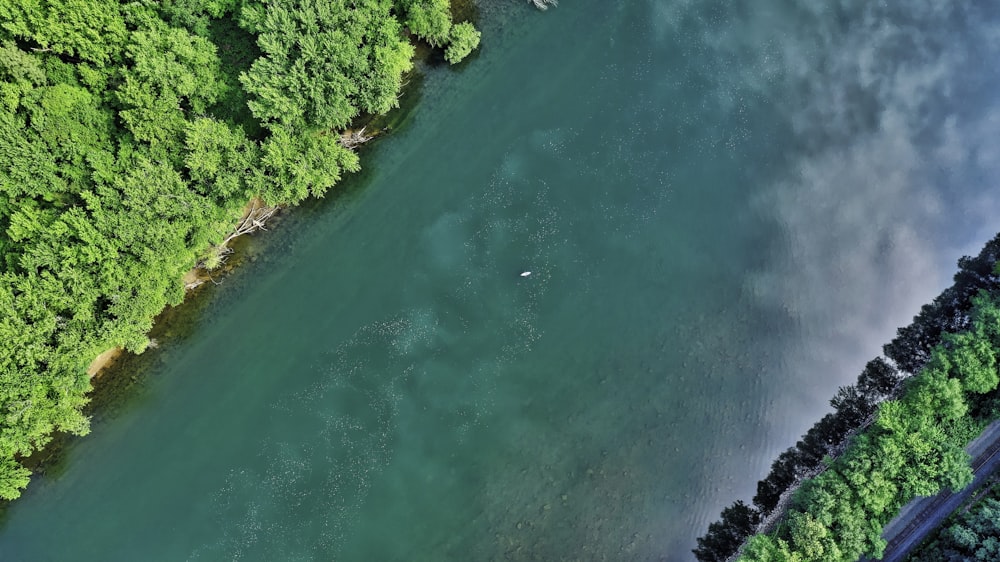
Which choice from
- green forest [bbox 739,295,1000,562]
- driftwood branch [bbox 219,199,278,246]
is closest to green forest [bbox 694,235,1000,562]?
green forest [bbox 739,295,1000,562]

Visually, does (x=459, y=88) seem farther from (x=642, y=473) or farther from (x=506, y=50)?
(x=642, y=473)

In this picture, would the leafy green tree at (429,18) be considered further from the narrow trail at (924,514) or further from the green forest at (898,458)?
the narrow trail at (924,514)

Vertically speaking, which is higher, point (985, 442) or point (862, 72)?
point (862, 72)

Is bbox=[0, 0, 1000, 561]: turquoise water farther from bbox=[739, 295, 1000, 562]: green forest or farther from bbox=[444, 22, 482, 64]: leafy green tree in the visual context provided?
bbox=[739, 295, 1000, 562]: green forest

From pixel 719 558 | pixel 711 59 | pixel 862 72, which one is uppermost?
pixel 711 59

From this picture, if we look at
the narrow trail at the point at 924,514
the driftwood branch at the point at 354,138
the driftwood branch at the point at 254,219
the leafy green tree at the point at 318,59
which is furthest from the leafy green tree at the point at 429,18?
the narrow trail at the point at 924,514

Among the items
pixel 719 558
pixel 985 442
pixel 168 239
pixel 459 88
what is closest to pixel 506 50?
pixel 459 88
